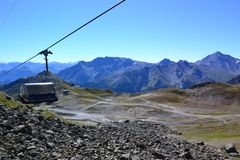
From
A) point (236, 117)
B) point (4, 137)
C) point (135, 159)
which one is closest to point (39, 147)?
point (4, 137)

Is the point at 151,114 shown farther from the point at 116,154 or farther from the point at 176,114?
the point at 116,154

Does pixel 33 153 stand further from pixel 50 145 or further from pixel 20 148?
pixel 50 145

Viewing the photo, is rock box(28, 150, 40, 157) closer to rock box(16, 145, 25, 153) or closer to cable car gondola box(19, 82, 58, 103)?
rock box(16, 145, 25, 153)

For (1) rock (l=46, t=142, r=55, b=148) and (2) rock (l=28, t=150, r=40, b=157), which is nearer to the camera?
(2) rock (l=28, t=150, r=40, b=157)

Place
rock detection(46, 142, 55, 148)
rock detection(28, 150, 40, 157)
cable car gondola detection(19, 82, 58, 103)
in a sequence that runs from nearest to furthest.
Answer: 1. rock detection(28, 150, 40, 157)
2. rock detection(46, 142, 55, 148)
3. cable car gondola detection(19, 82, 58, 103)

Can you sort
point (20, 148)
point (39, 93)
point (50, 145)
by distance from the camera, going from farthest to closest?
point (39, 93) < point (50, 145) < point (20, 148)

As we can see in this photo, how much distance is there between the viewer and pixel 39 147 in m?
30.0

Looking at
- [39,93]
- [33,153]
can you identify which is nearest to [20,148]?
[33,153]

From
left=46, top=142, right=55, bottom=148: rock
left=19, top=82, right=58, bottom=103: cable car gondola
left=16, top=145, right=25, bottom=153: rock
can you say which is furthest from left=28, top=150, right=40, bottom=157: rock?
left=19, top=82, right=58, bottom=103: cable car gondola

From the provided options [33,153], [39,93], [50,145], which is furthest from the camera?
[39,93]

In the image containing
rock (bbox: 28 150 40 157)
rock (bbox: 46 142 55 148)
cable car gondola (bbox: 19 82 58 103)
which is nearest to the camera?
rock (bbox: 28 150 40 157)

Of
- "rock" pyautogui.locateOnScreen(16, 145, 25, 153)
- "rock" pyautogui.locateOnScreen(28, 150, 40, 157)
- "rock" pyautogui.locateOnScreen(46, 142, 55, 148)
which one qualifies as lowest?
"rock" pyautogui.locateOnScreen(46, 142, 55, 148)

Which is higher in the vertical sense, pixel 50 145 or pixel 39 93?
pixel 39 93

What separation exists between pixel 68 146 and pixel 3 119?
23.4ft
